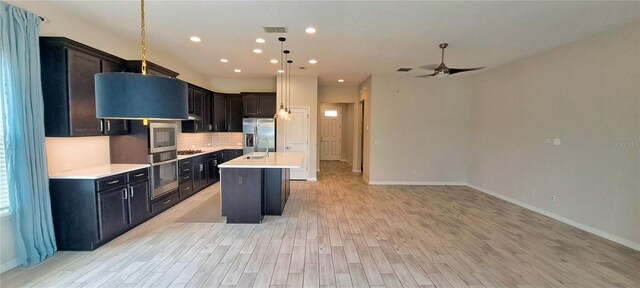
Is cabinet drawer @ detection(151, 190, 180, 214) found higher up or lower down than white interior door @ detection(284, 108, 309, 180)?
lower down

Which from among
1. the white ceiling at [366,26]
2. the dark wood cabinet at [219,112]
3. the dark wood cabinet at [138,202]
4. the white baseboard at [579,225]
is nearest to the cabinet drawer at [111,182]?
the dark wood cabinet at [138,202]

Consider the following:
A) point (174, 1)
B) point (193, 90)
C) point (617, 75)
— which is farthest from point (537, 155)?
point (193, 90)

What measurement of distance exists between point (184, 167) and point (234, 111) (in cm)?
263

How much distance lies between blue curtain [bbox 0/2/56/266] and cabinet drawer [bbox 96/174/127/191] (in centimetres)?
45

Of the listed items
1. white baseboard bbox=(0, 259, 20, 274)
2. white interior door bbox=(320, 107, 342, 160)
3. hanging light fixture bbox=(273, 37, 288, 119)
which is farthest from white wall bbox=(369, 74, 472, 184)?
white baseboard bbox=(0, 259, 20, 274)

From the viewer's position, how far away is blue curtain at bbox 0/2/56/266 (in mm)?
2643

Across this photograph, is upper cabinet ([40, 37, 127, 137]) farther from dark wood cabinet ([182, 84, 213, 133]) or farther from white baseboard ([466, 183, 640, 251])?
white baseboard ([466, 183, 640, 251])

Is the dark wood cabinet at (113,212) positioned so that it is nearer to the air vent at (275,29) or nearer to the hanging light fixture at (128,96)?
the hanging light fixture at (128,96)

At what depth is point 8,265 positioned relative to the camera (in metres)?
2.72

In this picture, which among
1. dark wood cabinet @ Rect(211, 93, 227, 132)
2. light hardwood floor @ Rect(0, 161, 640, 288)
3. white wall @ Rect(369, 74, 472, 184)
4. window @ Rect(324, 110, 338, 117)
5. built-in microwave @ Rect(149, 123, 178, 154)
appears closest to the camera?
light hardwood floor @ Rect(0, 161, 640, 288)

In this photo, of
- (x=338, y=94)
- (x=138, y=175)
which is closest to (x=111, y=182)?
(x=138, y=175)

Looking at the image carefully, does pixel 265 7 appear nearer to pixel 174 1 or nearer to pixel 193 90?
pixel 174 1

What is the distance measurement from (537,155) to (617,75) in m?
1.71

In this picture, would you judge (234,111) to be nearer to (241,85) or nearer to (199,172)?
(241,85)
